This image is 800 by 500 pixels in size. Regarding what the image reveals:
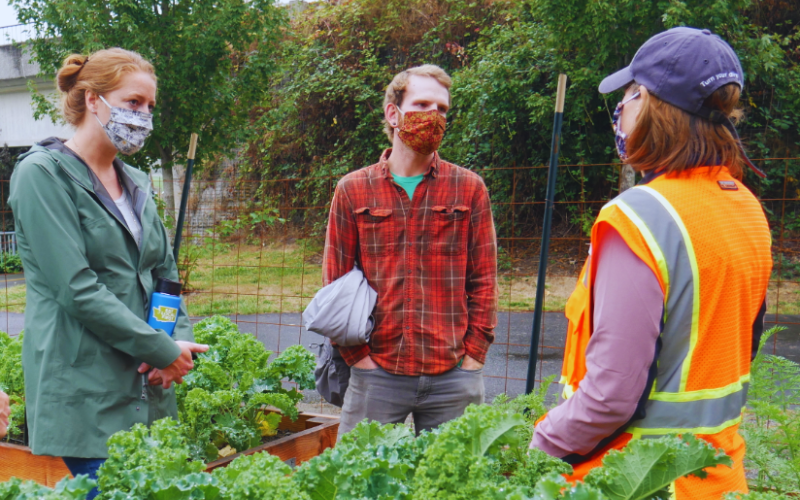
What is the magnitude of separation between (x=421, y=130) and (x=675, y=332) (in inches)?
67.3

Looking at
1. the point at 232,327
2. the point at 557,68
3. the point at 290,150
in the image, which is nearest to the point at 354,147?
the point at 290,150

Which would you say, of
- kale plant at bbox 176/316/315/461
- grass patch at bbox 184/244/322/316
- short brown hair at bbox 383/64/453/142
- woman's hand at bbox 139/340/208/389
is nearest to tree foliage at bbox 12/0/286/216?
grass patch at bbox 184/244/322/316

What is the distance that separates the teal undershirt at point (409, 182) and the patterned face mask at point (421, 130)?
0.12m

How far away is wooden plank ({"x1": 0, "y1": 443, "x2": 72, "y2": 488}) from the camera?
336cm

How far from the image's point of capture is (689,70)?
1.58 meters

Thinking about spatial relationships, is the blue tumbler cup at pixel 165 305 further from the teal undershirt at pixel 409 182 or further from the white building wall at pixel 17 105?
the white building wall at pixel 17 105

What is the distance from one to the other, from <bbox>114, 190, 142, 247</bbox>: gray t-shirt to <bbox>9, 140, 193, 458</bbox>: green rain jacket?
0.08 metres

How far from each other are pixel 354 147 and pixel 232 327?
492 inches

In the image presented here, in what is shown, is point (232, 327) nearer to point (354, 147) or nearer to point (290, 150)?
point (354, 147)

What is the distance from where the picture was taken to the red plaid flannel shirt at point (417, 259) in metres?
2.91

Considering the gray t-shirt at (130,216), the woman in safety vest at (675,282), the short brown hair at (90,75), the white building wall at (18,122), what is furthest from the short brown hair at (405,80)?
the white building wall at (18,122)

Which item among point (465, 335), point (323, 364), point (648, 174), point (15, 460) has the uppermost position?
point (648, 174)

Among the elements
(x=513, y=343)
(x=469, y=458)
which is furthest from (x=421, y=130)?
(x=513, y=343)

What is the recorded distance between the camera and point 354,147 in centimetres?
1631
